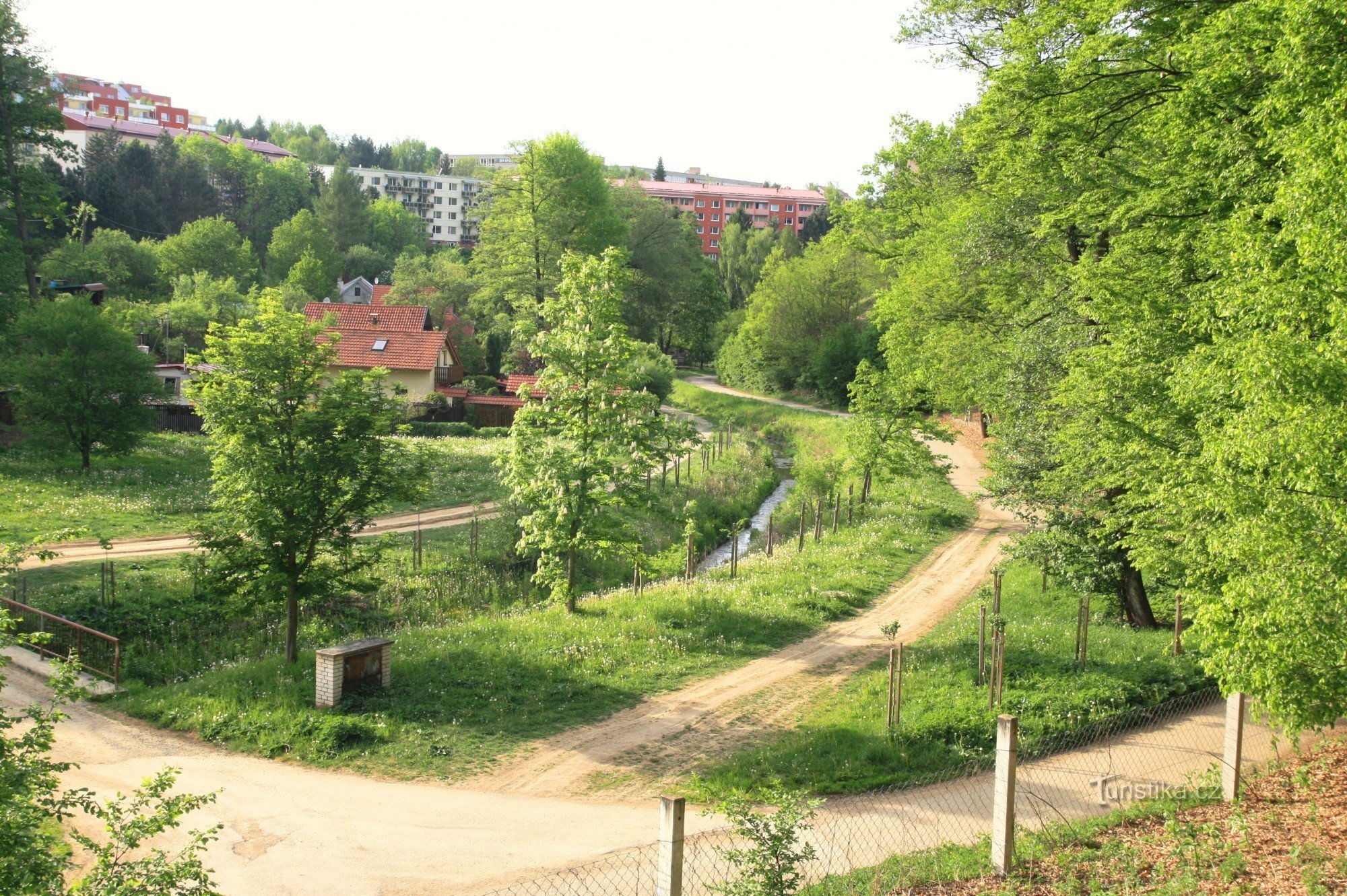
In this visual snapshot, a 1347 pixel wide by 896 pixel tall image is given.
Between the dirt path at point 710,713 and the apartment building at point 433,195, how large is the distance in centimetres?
13234

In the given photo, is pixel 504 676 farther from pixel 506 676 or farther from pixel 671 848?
pixel 671 848

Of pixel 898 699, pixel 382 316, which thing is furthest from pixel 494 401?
pixel 898 699

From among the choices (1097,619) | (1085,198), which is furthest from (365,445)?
(1097,619)

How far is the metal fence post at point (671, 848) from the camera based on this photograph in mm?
6766

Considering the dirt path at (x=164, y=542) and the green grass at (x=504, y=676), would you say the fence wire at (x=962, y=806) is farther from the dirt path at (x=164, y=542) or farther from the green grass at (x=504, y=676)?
the dirt path at (x=164, y=542)

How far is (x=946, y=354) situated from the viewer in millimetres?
29109

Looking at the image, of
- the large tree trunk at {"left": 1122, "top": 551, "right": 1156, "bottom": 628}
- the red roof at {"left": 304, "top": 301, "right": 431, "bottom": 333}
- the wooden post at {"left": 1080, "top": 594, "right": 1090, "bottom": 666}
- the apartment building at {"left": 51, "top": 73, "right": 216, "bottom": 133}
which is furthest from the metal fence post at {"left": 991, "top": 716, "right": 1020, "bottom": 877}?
the apartment building at {"left": 51, "top": 73, "right": 216, "bottom": 133}

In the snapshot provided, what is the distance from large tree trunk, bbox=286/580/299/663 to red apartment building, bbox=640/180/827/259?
413ft

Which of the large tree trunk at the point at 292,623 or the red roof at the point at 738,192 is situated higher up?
the red roof at the point at 738,192

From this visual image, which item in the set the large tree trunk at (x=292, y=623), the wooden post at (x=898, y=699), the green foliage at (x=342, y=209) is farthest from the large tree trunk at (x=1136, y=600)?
the green foliage at (x=342, y=209)

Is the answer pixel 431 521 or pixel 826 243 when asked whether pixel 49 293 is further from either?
pixel 826 243

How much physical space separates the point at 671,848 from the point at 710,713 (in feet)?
28.3

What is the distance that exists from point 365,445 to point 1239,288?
44.2ft

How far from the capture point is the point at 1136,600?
19094 mm
